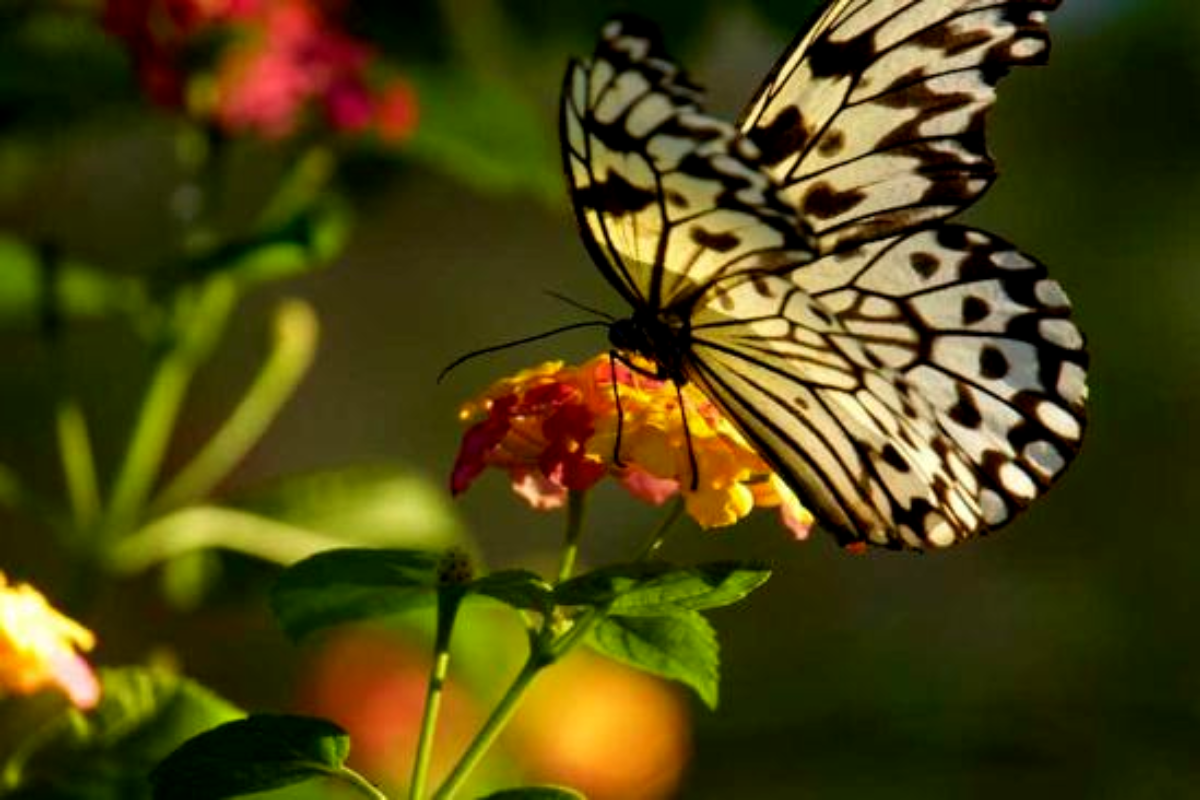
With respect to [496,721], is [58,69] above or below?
above

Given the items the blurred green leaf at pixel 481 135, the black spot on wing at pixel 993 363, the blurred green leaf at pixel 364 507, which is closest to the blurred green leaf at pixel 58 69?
the blurred green leaf at pixel 481 135

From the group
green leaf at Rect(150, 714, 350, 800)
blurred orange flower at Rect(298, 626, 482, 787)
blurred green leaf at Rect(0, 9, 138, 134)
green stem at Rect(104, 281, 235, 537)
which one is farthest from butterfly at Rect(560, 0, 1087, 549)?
blurred orange flower at Rect(298, 626, 482, 787)

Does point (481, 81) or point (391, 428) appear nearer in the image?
point (481, 81)

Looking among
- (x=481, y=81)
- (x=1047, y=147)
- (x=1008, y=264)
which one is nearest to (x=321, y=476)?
(x=481, y=81)

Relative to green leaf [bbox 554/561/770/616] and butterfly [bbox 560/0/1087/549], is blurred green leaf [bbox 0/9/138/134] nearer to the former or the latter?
butterfly [bbox 560/0/1087/549]

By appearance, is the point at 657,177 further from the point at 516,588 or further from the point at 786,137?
the point at 516,588

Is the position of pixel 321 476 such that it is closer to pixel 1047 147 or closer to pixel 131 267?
pixel 131 267

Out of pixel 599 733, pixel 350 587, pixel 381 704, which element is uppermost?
pixel 350 587

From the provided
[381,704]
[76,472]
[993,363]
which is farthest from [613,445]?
[381,704]
